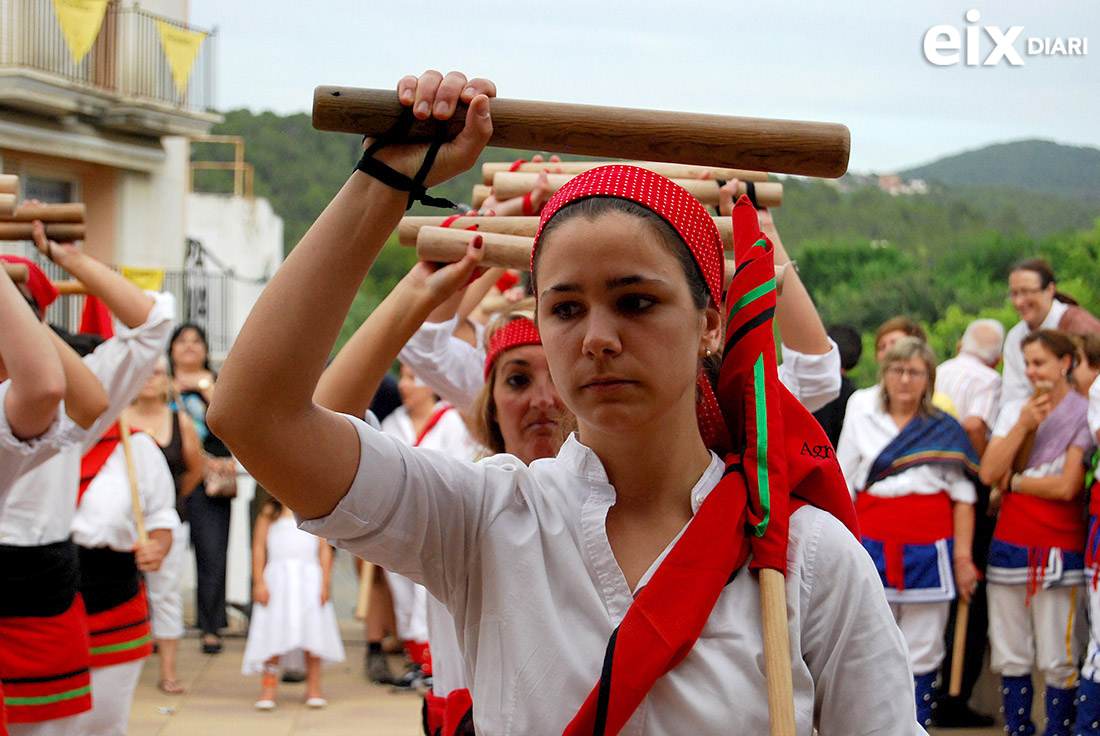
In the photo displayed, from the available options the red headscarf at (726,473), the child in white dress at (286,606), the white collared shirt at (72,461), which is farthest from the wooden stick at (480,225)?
the child in white dress at (286,606)

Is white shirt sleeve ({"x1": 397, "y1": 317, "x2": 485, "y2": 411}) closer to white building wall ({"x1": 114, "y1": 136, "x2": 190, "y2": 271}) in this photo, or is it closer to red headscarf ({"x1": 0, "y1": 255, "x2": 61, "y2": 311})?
red headscarf ({"x1": 0, "y1": 255, "x2": 61, "y2": 311})

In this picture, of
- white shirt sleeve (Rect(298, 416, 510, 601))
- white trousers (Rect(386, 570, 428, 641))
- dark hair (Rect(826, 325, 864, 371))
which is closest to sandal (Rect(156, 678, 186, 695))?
white trousers (Rect(386, 570, 428, 641))

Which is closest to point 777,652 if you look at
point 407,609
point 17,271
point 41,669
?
point 17,271

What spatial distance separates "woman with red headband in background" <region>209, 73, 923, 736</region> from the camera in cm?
154

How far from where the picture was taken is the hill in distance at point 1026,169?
10552mm

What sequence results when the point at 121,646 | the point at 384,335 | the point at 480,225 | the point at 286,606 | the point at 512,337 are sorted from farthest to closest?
the point at 286,606, the point at 121,646, the point at 512,337, the point at 480,225, the point at 384,335

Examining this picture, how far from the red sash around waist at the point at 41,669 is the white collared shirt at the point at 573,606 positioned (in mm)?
2757

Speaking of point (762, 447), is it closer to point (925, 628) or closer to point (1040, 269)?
point (925, 628)

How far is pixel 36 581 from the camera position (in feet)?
13.2

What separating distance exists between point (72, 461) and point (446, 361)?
167 centimetres

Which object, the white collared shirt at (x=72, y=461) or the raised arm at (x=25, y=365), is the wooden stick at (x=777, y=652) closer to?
the raised arm at (x=25, y=365)

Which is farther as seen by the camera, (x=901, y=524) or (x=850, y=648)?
(x=901, y=524)

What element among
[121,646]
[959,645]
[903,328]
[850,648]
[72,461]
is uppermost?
[850,648]

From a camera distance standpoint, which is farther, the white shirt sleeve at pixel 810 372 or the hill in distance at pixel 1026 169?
the hill in distance at pixel 1026 169
